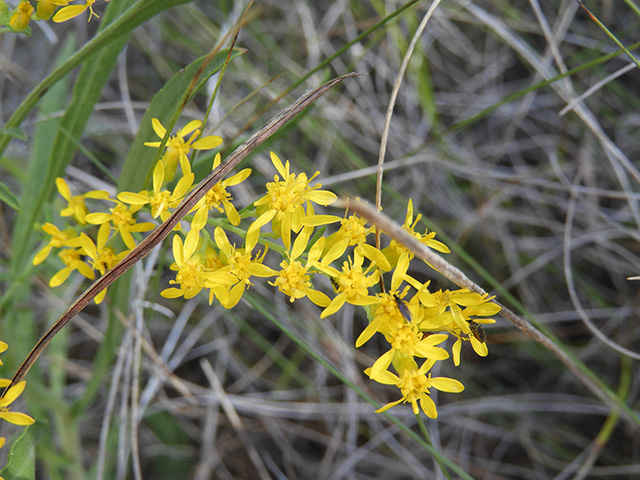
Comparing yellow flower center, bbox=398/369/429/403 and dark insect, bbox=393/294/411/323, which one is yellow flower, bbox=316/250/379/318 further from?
yellow flower center, bbox=398/369/429/403

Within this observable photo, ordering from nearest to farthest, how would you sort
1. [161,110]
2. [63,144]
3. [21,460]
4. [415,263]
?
[21,460]
[161,110]
[63,144]
[415,263]

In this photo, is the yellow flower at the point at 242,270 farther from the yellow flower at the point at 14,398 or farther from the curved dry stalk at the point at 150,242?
A: the yellow flower at the point at 14,398

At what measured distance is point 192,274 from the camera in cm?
95

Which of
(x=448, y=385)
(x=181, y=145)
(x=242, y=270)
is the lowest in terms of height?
(x=448, y=385)

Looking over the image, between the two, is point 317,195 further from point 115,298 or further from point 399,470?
point 399,470

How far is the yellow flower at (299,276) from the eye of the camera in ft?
3.08

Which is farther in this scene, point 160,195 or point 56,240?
point 56,240

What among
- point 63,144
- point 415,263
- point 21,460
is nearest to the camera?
point 21,460

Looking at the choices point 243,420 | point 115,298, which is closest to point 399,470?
point 243,420

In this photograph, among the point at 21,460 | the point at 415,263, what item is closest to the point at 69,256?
the point at 21,460

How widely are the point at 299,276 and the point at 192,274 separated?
0.19m

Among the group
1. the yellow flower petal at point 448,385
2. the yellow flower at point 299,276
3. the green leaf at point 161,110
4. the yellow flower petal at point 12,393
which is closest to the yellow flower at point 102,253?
the green leaf at point 161,110

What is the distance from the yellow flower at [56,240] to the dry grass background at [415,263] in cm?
63

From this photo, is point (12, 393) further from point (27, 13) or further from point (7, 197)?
point (27, 13)
